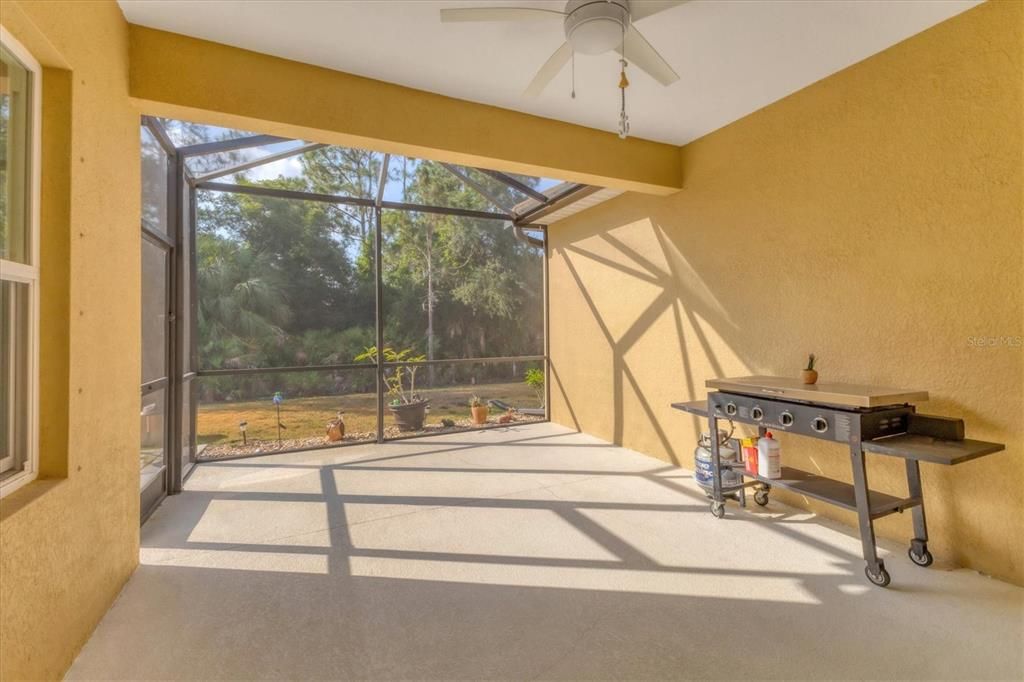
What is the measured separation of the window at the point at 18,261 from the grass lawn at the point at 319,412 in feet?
10.5

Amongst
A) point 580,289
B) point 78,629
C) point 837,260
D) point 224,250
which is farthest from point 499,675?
point 224,250

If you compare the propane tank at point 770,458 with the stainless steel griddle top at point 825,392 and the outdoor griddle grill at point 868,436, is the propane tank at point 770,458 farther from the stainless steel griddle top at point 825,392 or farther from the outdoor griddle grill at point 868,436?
the stainless steel griddle top at point 825,392

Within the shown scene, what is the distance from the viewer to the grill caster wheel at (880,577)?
6.98 feet

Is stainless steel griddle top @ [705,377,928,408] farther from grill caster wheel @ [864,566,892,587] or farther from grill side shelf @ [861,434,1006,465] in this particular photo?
grill caster wheel @ [864,566,892,587]

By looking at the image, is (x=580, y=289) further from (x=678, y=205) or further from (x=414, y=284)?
(x=414, y=284)

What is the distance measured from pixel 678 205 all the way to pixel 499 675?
3620mm

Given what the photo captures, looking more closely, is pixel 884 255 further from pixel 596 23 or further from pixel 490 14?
pixel 490 14

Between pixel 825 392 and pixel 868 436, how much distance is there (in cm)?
26

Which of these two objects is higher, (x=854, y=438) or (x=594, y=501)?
(x=854, y=438)

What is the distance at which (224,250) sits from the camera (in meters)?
5.23

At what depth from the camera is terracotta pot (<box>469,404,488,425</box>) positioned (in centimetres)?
613

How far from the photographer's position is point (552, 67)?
2.18 m

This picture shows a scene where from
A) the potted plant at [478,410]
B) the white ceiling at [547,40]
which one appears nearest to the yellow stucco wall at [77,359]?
the white ceiling at [547,40]

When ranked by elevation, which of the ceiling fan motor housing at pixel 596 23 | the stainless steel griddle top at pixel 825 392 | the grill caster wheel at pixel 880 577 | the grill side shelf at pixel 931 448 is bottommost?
the grill caster wheel at pixel 880 577
